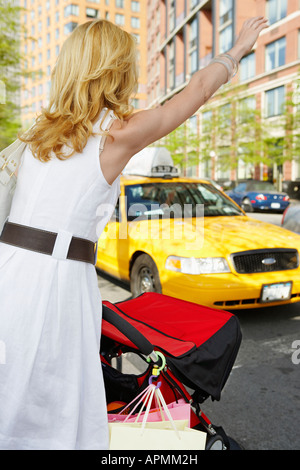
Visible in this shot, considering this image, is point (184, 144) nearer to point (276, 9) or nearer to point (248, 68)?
point (248, 68)

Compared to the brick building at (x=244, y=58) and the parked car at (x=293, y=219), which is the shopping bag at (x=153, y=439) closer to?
the parked car at (x=293, y=219)

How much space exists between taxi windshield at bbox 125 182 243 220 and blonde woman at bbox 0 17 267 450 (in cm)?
421

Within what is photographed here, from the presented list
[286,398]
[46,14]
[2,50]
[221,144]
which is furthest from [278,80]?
[46,14]

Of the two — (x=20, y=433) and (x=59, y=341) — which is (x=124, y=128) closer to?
(x=59, y=341)

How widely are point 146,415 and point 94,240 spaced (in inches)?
25.0

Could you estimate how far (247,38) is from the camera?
1.88 meters

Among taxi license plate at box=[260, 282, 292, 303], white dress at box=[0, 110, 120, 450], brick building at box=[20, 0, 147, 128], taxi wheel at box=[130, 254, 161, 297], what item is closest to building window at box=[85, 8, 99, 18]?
brick building at box=[20, 0, 147, 128]

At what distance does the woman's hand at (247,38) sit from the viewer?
1.83 meters

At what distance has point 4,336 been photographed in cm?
148

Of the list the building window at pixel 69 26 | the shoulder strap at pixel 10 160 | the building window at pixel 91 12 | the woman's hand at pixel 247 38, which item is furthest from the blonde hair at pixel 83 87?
the building window at pixel 91 12

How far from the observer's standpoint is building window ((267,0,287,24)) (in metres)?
31.6

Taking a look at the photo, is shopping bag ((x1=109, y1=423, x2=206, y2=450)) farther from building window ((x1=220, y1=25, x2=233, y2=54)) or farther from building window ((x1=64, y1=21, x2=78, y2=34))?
building window ((x1=64, y1=21, x2=78, y2=34))

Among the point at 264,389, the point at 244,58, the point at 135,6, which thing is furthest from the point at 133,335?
the point at 135,6

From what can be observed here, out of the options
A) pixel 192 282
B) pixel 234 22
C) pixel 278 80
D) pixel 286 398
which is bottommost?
pixel 286 398
